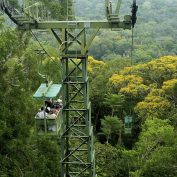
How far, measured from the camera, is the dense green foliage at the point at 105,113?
14242 mm

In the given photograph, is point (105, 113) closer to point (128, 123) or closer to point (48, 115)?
point (128, 123)

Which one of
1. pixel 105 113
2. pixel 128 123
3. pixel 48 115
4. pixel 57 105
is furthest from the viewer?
pixel 105 113

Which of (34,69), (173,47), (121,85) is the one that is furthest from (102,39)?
(34,69)

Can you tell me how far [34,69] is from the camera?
67.8ft

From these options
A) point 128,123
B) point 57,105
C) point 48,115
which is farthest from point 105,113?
point 48,115

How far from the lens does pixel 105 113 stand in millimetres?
28547

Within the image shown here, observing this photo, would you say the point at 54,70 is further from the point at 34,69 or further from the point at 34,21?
the point at 34,21

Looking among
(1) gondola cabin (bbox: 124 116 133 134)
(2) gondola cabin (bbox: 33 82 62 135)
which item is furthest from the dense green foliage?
(1) gondola cabin (bbox: 124 116 133 134)

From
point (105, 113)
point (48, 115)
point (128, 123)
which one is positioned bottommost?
point (105, 113)

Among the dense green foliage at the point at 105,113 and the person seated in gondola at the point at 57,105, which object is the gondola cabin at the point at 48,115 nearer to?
the person seated in gondola at the point at 57,105

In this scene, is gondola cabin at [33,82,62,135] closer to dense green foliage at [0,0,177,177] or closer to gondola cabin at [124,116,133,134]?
dense green foliage at [0,0,177,177]

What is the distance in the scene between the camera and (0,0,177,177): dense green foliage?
14.2 meters

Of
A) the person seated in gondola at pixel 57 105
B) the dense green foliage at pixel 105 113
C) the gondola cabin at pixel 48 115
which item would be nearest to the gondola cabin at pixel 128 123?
the dense green foliage at pixel 105 113

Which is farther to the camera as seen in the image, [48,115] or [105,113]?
[105,113]
